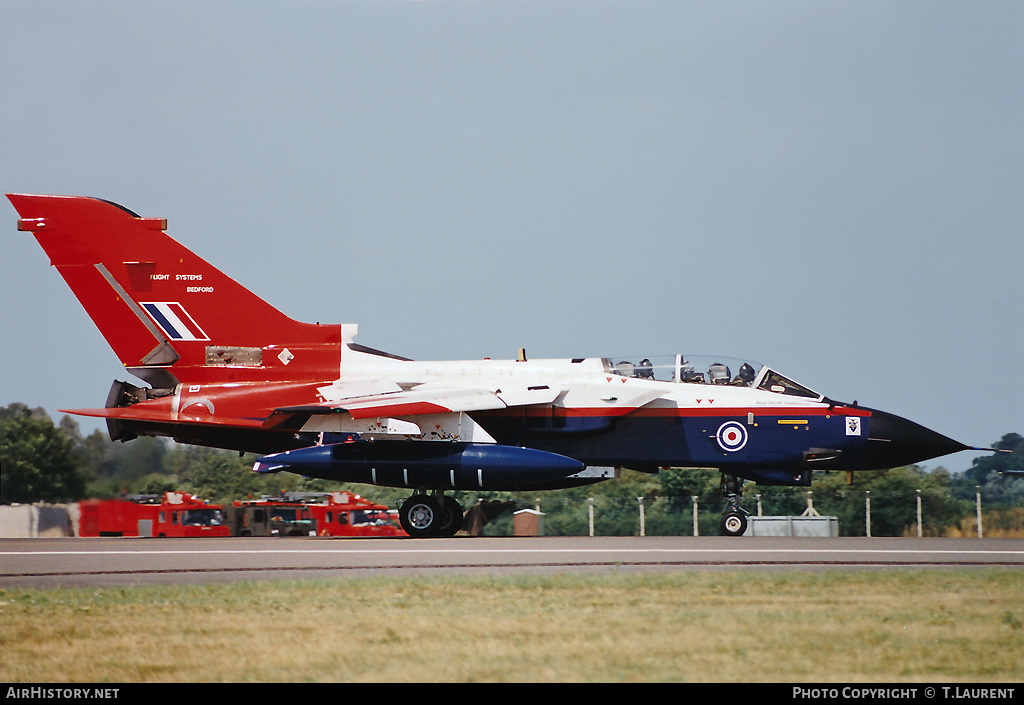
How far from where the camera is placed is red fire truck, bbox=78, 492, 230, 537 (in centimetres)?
2000

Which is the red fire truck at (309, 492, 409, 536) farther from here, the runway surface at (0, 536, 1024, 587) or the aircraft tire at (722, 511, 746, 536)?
the aircraft tire at (722, 511, 746, 536)

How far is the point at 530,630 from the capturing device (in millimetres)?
7145

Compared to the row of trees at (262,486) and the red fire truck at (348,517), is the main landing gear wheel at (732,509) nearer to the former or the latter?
the row of trees at (262,486)

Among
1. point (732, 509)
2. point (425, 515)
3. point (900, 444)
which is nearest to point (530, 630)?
point (425, 515)

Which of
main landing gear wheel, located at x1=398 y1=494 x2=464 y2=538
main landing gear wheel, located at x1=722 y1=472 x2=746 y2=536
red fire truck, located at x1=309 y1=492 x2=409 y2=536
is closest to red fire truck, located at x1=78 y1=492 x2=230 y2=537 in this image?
red fire truck, located at x1=309 y1=492 x2=409 y2=536

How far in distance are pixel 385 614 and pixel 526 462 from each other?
292 inches

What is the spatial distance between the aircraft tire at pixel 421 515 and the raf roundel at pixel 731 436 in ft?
14.4

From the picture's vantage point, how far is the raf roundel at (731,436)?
16.3 metres

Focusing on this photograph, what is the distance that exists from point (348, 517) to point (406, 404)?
687 cm

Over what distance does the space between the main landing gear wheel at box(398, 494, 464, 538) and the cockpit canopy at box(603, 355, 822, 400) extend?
3.35 m
